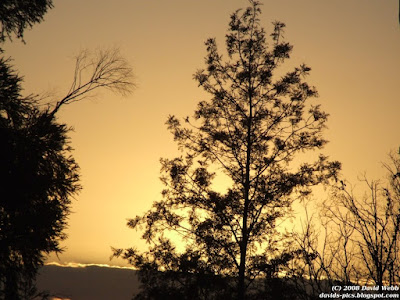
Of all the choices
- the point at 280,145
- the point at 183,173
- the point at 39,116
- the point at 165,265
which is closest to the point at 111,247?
the point at 165,265

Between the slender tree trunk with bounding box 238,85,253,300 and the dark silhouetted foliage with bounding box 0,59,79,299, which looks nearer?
the dark silhouetted foliage with bounding box 0,59,79,299

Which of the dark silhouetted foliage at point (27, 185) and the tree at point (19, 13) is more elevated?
the tree at point (19, 13)

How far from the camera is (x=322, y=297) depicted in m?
14.8

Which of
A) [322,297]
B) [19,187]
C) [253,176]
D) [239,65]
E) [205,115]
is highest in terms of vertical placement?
[239,65]

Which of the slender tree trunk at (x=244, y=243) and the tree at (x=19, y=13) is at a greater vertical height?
the tree at (x=19, y=13)

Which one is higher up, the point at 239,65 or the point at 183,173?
the point at 239,65

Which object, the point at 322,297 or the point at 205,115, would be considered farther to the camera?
the point at 205,115

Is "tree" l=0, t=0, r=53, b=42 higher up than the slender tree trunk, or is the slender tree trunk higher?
"tree" l=0, t=0, r=53, b=42

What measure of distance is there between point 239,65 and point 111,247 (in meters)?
9.16

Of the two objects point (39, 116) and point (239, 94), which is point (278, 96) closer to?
point (239, 94)

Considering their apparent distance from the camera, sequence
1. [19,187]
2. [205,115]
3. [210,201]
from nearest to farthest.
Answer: [19,187] < [210,201] < [205,115]

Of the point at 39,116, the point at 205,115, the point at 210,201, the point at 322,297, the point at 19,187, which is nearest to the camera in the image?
the point at 322,297

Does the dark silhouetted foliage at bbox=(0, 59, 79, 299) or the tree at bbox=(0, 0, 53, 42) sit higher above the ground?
the tree at bbox=(0, 0, 53, 42)

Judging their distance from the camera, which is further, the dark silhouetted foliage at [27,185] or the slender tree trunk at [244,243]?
the slender tree trunk at [244,243]
